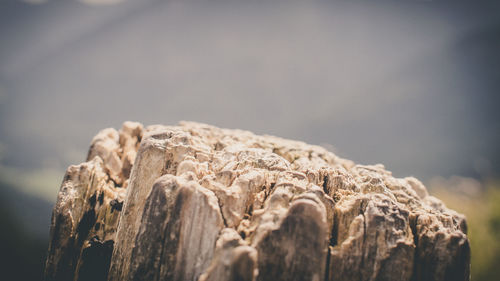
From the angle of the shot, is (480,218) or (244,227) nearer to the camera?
(244,227)

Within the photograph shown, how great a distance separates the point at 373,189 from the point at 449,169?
37.7m

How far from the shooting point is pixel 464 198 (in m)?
24.7

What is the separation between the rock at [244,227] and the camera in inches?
140

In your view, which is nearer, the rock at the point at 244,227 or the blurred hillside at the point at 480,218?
the rock at the point at 244,227

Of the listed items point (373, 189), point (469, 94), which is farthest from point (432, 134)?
point (373, 189)

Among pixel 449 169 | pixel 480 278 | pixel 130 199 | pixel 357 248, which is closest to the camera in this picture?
pixel 357 248

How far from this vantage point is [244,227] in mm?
3877

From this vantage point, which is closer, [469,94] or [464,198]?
[464,198]

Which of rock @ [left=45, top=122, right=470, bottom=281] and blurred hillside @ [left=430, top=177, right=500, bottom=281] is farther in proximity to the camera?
blurred hillside @ [left=430, top=177, right=500, bottom=281]

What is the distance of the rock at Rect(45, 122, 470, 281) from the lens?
3566mm

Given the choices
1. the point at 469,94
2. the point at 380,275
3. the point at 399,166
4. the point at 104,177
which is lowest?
the point at 380,275

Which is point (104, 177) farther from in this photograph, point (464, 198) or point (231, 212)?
point (464, 198)

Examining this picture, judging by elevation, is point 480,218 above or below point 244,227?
above

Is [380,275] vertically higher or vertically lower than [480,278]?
higher
